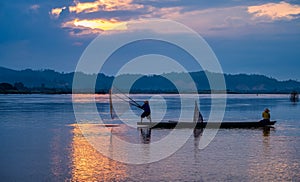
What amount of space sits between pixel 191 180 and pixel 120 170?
2.78m

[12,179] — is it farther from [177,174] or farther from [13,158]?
[177,174]

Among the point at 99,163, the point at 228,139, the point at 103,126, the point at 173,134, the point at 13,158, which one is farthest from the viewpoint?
the point at 103,126

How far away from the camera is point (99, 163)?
17.2 metres

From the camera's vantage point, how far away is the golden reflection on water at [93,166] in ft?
48.4

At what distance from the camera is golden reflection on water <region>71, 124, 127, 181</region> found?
48.4ft

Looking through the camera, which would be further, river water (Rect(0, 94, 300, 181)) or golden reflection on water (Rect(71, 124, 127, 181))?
river water (Rect(0, 94, 300, 181))

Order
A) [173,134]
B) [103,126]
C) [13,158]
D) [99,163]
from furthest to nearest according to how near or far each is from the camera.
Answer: [103,126]
[173,134]
[13,158]
[99,163]

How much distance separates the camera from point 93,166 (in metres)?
16.6

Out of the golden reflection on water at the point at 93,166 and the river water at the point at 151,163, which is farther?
the river water at the point at 151,163

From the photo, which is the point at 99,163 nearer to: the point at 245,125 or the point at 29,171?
the point at 29,171

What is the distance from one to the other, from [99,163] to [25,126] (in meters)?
16.1

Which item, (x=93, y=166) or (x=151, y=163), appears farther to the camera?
(x=151, y=163)

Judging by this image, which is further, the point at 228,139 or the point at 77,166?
the point at 228,139

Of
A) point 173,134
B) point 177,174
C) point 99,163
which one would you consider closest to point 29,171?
point 99,163
